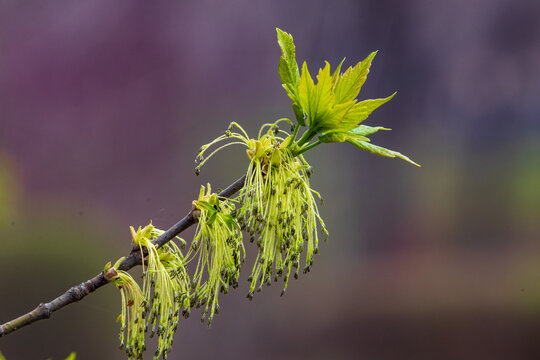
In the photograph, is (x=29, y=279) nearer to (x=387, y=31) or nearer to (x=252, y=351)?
(x=252, y=351)

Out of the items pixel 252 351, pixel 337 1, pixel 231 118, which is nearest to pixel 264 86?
pixel 231 118

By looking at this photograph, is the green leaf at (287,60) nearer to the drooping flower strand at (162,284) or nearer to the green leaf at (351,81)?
the green leaf at (351,81)

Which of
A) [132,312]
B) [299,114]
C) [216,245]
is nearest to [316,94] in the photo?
[299,114]

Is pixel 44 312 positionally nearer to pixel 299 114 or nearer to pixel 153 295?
pixel 153 295

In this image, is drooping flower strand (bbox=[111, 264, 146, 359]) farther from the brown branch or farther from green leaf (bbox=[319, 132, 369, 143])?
green leaf (bbox=[319, 132, 369, 143])

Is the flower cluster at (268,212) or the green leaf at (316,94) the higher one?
the green leaf at (316,94)

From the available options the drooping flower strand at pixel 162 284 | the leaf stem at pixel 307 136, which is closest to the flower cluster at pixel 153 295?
the drooping flower strand at pixel 162 284

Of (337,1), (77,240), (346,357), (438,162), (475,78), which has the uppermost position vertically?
(337,1)
